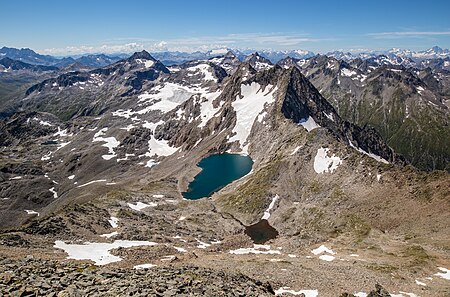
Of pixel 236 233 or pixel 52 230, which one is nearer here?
pixel 52 230

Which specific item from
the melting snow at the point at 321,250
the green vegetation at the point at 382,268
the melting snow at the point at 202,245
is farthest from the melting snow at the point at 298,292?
the melting snow at the point at 202,245

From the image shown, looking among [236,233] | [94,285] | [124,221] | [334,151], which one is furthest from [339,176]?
[94,285]

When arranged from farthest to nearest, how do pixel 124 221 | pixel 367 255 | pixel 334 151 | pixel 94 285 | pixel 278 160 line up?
pixel 278 160 < pixel 334 151 < pixel 124 221 < pixel 367 255 < pixel 94 285

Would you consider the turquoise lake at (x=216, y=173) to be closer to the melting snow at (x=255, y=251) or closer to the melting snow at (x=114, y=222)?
the melting snow at (x=114, y=222)

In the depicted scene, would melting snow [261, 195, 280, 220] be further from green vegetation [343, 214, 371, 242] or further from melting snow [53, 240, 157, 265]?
melting snow [53, 240, 157, 265]

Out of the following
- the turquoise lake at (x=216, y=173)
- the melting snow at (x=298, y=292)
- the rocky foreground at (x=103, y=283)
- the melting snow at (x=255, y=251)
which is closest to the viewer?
the rocky foreground at (x=103, y=283)

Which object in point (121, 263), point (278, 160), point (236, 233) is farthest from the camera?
point (278, 160)

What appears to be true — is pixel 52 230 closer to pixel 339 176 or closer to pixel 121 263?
pixel 121 263
